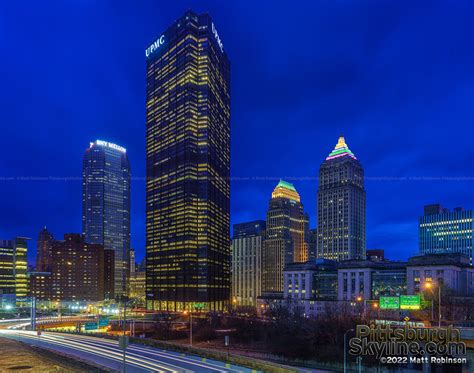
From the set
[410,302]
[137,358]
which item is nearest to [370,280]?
[410,302]

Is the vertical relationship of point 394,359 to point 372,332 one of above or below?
below

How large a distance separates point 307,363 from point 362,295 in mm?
103795

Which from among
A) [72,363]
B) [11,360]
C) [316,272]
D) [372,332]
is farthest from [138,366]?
[316,272]

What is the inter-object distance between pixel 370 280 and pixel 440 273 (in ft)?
92.3

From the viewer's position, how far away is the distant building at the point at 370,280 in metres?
173

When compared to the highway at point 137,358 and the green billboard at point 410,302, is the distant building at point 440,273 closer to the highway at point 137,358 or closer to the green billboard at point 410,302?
the green billboard at point 410,302

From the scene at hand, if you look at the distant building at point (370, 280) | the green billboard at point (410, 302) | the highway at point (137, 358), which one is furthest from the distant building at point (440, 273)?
the highway at point (137, 358)

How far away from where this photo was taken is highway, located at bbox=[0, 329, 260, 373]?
5100 centimetres

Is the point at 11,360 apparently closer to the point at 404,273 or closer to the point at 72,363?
the point at 72,363

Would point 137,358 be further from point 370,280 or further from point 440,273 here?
point 370,280

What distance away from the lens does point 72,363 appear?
52625mm

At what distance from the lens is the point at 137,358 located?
58.8 m

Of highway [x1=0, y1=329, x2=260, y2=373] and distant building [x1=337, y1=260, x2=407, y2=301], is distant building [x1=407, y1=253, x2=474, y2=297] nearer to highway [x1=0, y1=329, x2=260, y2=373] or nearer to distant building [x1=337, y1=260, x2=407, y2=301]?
distant building [x1=337, y1=260, x2=407, y2=301]

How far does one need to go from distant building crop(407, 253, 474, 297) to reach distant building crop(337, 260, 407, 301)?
6.71m
